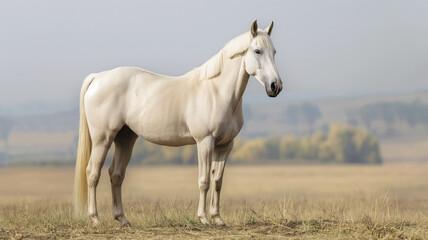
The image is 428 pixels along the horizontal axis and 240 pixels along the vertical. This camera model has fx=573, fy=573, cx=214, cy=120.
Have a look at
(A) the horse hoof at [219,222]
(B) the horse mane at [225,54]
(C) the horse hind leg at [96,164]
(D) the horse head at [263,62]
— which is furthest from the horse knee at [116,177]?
(D) the horse head at [263,62]

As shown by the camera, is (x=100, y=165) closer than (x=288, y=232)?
No

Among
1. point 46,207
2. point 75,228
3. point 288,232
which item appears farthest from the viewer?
point 46,207

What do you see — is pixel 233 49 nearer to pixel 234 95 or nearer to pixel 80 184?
pixel 234 95

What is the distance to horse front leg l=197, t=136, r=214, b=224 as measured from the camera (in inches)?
285

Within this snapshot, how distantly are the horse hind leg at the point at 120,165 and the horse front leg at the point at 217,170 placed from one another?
131 cm

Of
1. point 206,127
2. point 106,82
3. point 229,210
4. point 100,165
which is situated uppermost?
point 106,82

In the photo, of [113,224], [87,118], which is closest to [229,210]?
[113,224]

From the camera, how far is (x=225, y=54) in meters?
7.57

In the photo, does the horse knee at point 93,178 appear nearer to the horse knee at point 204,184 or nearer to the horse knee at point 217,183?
the horse knee at point 204,184

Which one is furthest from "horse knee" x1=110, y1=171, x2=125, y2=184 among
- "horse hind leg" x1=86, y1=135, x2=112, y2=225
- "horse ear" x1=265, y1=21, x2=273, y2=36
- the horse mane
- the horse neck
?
"horse ear" x1=265, y1=21, x2=273, y2=36

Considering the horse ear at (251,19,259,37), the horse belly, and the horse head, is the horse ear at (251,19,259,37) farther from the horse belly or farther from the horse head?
the horse belly

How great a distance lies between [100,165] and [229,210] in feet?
8.04

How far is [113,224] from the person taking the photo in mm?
7945

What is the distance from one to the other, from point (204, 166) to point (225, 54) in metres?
1.51
